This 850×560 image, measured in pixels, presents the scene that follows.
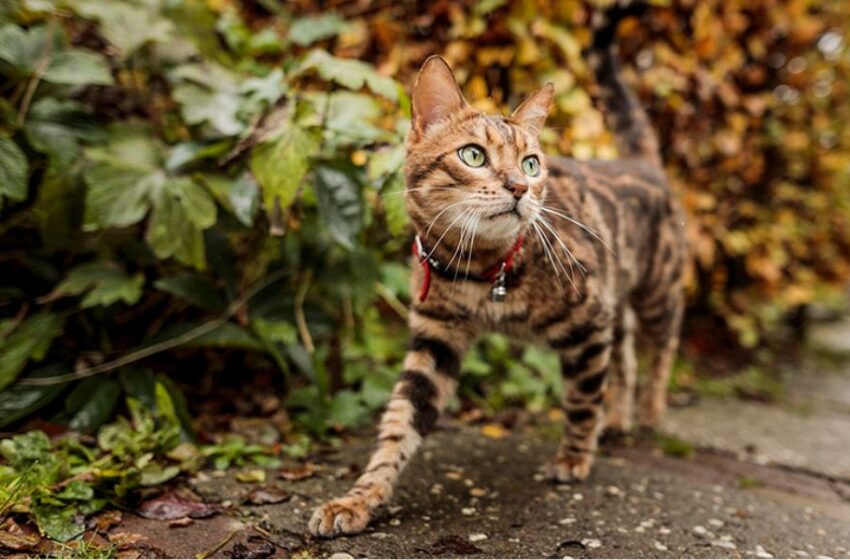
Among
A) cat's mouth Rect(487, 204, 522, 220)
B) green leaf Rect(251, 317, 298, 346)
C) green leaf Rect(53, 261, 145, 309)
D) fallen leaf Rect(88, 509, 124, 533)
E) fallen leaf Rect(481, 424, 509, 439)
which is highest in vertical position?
cat's mouth Rect(487, 204, 522, 220)

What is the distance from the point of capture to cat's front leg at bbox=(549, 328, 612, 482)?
2.51 meters

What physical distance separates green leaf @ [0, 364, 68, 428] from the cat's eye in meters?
1.78

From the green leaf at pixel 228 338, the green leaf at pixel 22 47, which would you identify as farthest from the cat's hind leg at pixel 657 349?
the green leaf at pixel 22 47

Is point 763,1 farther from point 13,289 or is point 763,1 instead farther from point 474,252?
point 13,289

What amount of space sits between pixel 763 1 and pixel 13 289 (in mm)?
4185

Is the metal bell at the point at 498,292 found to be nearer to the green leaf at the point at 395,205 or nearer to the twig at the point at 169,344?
the green leaf at the point at 395,205

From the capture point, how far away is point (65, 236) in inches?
104

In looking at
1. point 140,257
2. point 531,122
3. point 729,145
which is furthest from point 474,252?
point 729,145

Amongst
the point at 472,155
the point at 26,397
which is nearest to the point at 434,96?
the point at 472,155

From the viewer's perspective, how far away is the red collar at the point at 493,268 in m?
2.25

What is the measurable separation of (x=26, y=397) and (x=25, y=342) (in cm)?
19

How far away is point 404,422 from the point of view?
2320 millimetres

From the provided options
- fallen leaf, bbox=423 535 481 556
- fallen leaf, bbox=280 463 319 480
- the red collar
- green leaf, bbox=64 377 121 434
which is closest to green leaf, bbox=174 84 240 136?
the red collar

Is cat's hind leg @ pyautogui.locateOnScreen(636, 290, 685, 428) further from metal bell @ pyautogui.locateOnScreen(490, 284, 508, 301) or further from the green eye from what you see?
the green eye
